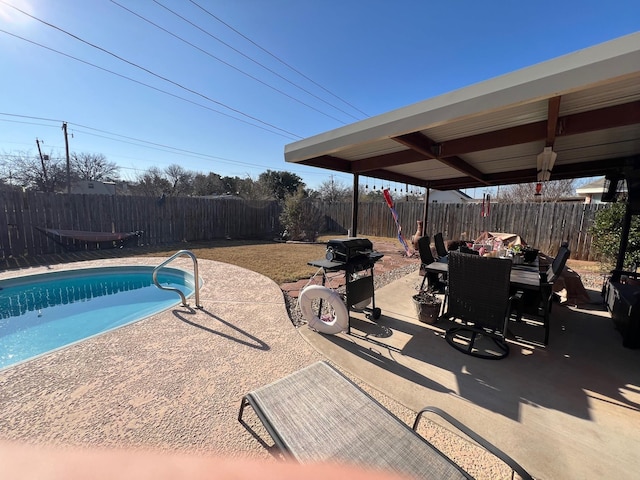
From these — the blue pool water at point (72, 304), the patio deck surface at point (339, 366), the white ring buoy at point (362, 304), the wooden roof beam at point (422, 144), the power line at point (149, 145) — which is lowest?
the blue pool water at point (72, 304)

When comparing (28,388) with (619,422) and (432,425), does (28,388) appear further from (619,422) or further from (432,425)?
(619,422)

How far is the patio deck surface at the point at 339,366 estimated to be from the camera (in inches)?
71.2

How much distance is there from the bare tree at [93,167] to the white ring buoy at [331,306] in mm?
30618

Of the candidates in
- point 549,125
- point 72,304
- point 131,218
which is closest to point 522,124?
point 549,125

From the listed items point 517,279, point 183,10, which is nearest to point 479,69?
point 517,279

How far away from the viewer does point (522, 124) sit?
277 cm

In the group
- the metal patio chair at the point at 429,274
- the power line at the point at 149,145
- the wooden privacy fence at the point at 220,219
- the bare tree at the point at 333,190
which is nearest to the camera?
the metal patio chair at the point at 429,274

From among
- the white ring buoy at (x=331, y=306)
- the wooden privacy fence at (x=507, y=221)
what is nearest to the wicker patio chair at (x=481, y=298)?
the white ring buoy at (x=331, y=306)

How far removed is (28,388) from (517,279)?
4916 mm

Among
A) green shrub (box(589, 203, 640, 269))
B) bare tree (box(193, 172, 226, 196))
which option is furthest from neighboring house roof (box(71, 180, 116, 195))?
green shrub (box(589, 203, 640, 269))

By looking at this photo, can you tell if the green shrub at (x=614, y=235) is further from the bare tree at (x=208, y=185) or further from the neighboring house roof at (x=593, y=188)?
the bare tree at (x=208, y=185)

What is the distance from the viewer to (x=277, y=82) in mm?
13523

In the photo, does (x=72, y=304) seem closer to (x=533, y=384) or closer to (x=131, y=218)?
(x=131, y=218)

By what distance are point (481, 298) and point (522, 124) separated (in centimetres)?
183
